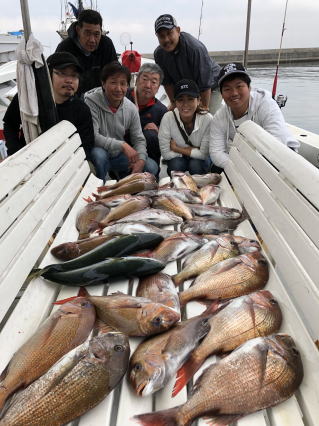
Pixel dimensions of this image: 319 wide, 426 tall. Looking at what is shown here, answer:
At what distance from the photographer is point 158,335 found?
183 centimetres

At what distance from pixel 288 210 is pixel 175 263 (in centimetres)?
81

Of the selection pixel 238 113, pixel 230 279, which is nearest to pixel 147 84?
pixel 238 113

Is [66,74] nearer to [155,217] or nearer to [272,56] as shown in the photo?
[155,217]

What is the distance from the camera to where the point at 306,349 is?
1.74 m

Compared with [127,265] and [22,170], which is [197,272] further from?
[22,170]

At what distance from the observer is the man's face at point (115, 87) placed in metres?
4.47

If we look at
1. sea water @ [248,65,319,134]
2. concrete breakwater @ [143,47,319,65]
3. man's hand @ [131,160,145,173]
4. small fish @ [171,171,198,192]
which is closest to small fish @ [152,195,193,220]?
small fish @ [171,171,198,192]

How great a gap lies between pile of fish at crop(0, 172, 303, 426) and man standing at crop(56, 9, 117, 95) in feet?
10.8

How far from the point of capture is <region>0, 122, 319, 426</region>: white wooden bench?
1.56 m

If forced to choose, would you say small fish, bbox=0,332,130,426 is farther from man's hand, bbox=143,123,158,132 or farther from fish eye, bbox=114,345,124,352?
man's hand, bbox=143,123,158,132

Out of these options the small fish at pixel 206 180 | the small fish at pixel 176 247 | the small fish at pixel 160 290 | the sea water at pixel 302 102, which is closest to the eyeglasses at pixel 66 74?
the small fish at pixel 206 180

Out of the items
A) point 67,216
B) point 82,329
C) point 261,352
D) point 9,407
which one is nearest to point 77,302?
point 82,329

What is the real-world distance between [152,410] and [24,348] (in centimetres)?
66

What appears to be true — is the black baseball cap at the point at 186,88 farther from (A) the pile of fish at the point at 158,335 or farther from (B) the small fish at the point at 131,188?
(A) the pile of fish at the point at 158,335
